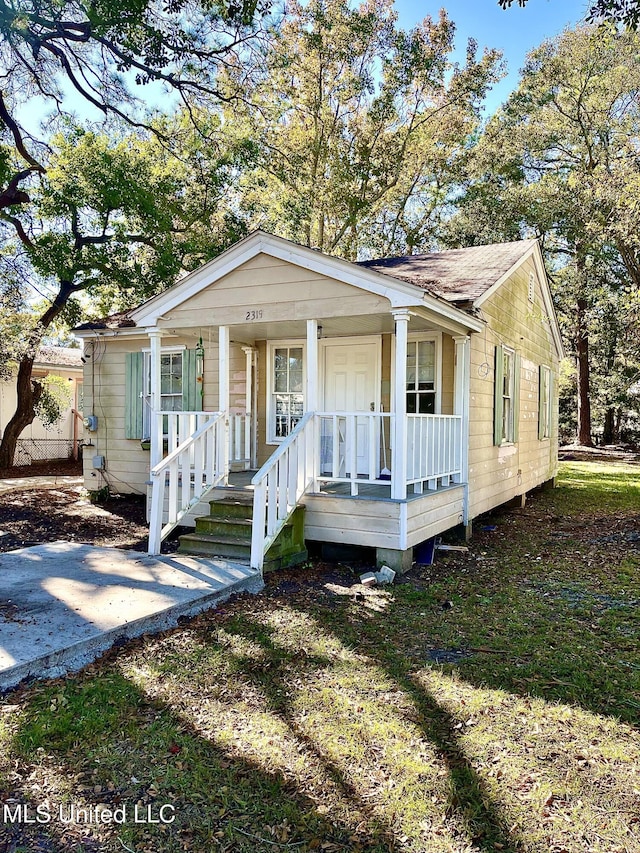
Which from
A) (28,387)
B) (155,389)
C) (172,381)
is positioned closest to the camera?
(155,389)

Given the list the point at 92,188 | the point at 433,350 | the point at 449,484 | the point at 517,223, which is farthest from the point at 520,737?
the point at 517,223

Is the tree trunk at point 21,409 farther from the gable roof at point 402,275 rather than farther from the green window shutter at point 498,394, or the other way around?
the green window shutter at point 498,394

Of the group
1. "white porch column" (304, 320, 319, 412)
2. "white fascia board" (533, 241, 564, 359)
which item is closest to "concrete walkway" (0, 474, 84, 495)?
"white porch column" (304, 320, 319, 412)

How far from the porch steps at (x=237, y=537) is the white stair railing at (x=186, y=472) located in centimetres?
26

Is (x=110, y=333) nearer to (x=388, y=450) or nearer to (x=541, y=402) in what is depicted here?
(x=388, y=450)

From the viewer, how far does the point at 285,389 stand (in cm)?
941

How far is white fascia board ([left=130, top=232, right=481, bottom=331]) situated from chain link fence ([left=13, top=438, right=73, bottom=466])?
10.7 meters

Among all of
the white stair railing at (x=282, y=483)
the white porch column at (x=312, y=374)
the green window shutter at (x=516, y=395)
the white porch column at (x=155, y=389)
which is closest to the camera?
the white stair railing at (x=282, y=483)

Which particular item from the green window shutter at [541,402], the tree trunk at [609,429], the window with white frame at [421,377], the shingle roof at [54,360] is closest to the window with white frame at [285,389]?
the window with white frame at [421,377]

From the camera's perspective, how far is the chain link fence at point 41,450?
1662 centimetres

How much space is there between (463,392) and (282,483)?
305 cm

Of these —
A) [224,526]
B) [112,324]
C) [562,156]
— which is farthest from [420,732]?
[562,156]

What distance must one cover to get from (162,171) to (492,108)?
1393 centimetres

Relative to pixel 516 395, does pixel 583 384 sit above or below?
above
